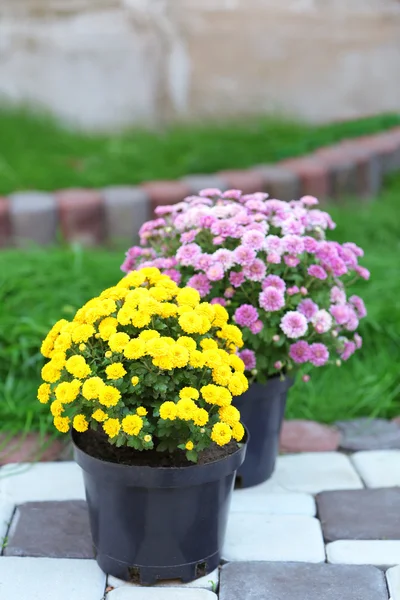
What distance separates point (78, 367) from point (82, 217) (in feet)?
7.42

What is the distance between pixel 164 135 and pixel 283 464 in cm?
336

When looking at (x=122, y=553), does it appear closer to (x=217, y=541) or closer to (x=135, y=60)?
(x=217, y=541)

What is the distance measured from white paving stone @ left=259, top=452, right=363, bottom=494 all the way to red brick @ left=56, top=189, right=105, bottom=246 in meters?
1.83

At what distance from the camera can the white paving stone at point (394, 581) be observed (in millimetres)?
1808

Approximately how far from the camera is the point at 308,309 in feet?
6.89

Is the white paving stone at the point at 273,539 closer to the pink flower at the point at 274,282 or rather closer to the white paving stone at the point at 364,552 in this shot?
the white paving stone at the point at 364,552

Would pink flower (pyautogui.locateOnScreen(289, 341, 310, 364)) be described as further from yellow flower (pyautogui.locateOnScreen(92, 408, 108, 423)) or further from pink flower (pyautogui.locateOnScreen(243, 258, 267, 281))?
yellow flower (pyautogui.locateOnScreen(92, 408, 108, 423))

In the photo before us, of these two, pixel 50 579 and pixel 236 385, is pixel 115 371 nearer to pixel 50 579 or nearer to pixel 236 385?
pixel 236 385

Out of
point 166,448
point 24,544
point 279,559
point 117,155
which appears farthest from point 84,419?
point 117,155

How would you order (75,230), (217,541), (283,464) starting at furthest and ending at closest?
(75,230)
(283,464)
(217,541)

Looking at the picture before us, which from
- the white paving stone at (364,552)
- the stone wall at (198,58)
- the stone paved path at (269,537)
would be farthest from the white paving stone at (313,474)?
the stone wall at (198,58)

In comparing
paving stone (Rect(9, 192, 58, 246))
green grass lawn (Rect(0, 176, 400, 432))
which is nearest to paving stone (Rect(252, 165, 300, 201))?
green grass lawn (Rect(0, 176, 400, 432))

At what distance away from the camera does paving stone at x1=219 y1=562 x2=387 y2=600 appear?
5.93ft

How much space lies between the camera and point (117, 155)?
4.77 meters
